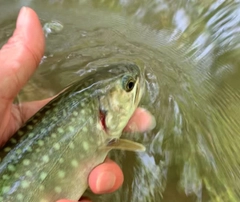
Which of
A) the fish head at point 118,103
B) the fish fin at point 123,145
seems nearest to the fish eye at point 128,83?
the fish head at point 118,103

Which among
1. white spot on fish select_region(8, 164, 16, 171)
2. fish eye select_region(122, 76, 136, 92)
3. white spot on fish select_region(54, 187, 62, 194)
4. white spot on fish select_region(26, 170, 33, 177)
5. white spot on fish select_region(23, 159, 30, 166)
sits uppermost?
fish eye select_region(122, 76, 136, 92)

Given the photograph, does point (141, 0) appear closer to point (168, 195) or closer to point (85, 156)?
point (168, 195)

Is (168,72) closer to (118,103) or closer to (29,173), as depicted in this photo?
(118,103)

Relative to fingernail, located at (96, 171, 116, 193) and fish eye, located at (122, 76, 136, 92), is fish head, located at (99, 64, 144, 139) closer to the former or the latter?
fish eye, located at (122, 76, 136, 92)

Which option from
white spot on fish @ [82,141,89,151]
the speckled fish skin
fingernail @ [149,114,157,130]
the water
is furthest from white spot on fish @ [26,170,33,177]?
fingernail @ [149,114,157,130]

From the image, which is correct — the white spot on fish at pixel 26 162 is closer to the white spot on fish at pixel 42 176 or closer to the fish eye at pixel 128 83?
the white spot on fish at pixel 42 176

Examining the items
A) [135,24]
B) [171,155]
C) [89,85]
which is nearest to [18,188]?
[89,85]

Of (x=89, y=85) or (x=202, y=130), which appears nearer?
(x=89, y=85)
